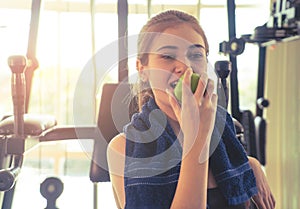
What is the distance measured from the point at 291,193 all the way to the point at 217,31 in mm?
903

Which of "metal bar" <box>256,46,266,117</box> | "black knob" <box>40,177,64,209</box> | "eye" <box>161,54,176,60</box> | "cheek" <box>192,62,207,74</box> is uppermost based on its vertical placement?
"eye" <box>161,54,176,60</box>

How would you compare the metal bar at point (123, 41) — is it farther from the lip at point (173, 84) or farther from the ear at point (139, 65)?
the lip at point (173, 84)

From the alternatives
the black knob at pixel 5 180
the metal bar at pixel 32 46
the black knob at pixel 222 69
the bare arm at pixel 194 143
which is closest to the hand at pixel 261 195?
the bare arm at pixel 194 143

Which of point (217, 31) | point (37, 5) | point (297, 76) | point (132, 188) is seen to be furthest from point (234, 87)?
point (132, 188)

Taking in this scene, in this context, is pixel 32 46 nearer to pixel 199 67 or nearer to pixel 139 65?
pixel 139 65

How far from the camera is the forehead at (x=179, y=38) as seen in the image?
2.86 ft

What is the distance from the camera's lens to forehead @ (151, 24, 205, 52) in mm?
873

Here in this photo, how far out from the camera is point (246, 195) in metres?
0.90

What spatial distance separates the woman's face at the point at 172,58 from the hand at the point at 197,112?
68 millimetres

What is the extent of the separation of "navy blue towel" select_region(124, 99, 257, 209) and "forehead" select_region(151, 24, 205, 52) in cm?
12

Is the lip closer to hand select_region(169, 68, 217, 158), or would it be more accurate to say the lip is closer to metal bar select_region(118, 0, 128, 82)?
hand select_region(169, 68, 217, 158)

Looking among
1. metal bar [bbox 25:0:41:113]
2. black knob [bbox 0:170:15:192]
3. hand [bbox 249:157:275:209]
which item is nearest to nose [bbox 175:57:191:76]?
hand [bbox 249:157:275:209]

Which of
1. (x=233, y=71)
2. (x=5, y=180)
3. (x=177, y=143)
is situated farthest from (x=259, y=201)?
(x=233, y=71)

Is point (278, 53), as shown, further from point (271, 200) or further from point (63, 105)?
point (271, 200)
